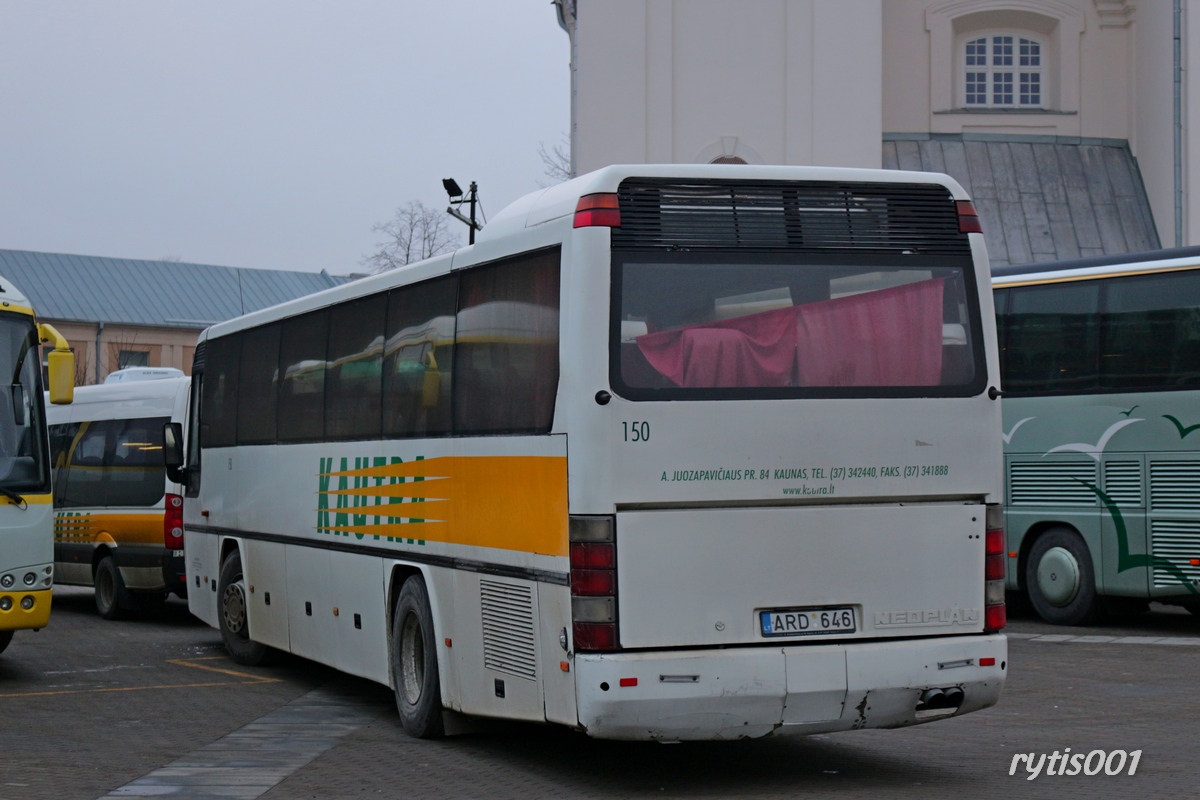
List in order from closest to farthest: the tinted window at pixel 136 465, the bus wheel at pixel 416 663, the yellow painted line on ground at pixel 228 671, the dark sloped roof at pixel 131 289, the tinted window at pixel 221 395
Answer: the bus wheel at pixel 416 663 → the yellow painted line on ground at pixel 228 671 → the tinted window at pixel 221 395 → the tinted window at pixel 136 465 → the dark sloped roof at pixel 131 289

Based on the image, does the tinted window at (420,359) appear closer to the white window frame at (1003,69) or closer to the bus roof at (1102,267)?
the bus roof at (1102,267)

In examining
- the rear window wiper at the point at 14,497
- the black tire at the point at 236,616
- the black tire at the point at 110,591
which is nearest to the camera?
the rear window wiper at the point at 14,497

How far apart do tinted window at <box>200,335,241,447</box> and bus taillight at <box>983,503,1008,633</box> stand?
7.64m

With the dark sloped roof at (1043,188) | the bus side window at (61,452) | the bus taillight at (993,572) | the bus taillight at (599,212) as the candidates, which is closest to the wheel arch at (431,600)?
the bus taillight at (599,212)

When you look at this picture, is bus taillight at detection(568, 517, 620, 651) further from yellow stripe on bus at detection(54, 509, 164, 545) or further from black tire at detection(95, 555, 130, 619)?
black tire at detection(95, 555, 130, 619)

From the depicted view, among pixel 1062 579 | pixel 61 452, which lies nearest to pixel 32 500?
pixel 61 452

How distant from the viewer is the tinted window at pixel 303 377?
12117 mm

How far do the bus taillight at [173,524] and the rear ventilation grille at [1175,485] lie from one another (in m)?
10.4

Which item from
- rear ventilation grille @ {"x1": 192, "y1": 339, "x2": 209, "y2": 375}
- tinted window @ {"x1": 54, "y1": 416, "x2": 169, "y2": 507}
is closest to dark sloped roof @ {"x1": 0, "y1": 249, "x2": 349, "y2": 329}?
tinted window @ {"x1": 54, "y1": 416, "x2": 169, "y2": 507}

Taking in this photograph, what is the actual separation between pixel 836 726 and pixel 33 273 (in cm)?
7908

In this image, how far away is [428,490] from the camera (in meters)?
9.91

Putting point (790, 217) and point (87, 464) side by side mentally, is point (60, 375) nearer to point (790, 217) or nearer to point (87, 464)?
point (790, 217)

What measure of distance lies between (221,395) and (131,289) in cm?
7177

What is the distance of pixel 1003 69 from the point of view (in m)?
36.8
